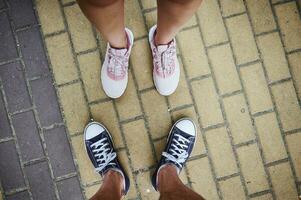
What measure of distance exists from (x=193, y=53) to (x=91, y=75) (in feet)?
2.39

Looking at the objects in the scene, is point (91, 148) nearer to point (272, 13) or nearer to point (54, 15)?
point (54, 15)

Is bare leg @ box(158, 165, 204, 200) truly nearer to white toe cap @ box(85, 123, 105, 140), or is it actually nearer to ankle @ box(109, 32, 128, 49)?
white toe cap @ box(85, 123, 105, 140)

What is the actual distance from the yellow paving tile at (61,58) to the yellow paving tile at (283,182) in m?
1.52

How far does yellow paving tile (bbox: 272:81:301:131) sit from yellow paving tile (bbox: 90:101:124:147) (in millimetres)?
1134

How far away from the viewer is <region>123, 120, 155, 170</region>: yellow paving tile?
7.86ft

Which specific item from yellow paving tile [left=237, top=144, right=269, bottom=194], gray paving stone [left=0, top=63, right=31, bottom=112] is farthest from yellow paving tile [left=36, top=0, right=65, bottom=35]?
yellow paving tile [left=237, top=144, right=269, bottom=194]

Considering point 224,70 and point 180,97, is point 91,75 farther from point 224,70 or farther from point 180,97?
point 224,70

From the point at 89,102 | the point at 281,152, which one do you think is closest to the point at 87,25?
the point at 89,102

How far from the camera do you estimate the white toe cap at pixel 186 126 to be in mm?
2395

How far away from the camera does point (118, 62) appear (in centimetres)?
222

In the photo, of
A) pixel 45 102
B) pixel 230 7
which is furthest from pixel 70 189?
pixel 230 7

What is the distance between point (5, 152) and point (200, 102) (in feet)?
4.50

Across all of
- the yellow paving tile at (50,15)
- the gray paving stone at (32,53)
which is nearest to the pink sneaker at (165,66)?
the yellow paving tile at (50,15)

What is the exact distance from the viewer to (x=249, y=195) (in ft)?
7.88
